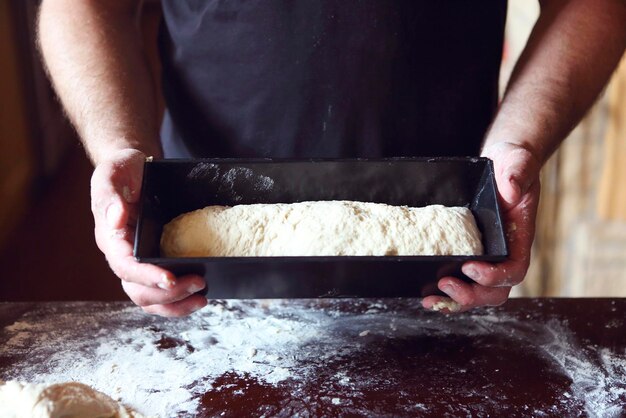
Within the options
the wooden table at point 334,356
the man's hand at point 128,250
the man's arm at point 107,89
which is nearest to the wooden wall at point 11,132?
the man's arm at point 107,89

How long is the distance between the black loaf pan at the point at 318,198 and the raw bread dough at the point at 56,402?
21 cm

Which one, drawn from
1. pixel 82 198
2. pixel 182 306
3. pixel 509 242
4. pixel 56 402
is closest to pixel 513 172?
pixel 509 242

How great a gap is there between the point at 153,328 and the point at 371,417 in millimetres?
434

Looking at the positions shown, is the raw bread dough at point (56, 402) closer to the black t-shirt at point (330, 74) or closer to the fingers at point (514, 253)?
the fingers at point (514, 253)

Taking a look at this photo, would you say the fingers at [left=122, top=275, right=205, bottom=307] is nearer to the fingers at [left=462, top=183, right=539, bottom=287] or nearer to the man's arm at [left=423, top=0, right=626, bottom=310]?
the fingers at [left=462, top=183, right=539, bottom=287]

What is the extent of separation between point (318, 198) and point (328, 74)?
31 cm

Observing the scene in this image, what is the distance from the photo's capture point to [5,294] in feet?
8.98

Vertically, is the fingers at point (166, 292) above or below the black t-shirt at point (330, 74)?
below

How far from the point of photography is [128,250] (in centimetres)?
101

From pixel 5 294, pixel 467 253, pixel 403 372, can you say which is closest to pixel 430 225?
pixel 467 253

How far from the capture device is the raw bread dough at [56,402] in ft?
3.00

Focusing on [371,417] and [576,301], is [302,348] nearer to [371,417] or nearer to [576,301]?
[371,417]

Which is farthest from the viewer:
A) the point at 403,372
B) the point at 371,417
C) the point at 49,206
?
the point at 49,206

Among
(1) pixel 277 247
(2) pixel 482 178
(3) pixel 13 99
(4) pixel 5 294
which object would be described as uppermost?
(2) pixel 482 178
